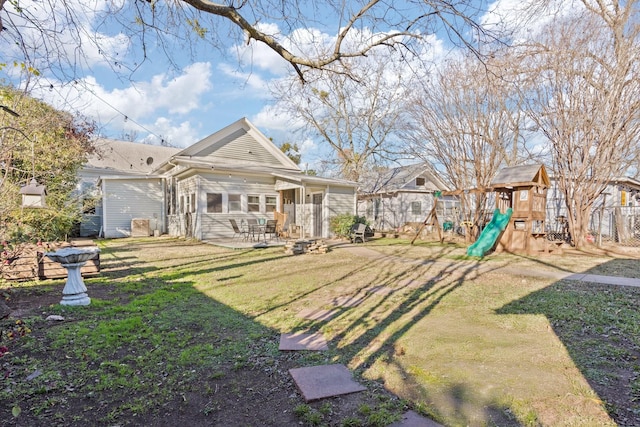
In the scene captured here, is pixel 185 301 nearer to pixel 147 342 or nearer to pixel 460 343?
pixel 147 342

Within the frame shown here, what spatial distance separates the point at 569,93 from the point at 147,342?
45.0 ft

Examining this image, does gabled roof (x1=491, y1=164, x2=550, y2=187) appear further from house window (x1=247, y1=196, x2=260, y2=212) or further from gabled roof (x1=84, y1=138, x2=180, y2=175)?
gabled roof (x1=84, y1=138, x2=180, y2=175)

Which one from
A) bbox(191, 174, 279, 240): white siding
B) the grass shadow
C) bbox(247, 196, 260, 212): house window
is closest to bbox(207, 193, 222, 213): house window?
bbox(191, 174, 279, 240): white siding

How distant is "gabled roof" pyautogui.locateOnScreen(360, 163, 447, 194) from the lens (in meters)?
21.0

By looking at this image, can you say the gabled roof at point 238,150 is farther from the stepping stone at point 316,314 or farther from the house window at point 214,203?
the stepping stone at point 316,314

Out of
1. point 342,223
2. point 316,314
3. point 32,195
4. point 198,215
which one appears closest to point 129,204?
point 198,215

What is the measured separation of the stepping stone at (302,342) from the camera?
3.44 meters

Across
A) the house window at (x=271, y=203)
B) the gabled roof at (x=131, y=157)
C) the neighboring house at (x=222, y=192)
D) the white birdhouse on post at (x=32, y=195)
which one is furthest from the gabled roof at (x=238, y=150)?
the white birdhouse on post at (x=32, y=195)

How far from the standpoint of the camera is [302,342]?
3582 mm

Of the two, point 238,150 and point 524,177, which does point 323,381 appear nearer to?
point 524,177

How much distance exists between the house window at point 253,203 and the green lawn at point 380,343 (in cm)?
887

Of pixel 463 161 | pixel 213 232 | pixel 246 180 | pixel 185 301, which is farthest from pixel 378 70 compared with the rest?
pixel 185 301

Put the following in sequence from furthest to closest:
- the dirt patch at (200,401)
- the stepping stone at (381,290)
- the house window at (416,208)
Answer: the house window at (416,208) → the stepping stone at (381,290) → the dirt patch at (200,401)

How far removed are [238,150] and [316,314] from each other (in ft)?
49.1
